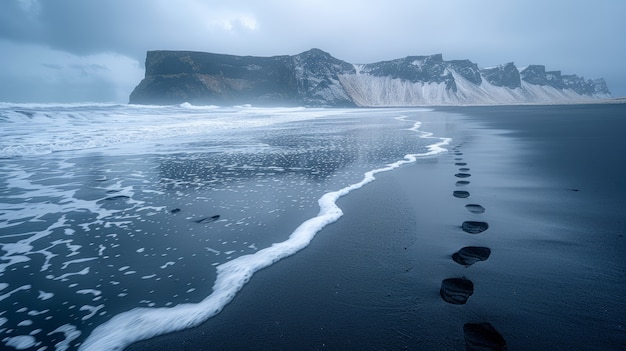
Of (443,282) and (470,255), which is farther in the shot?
(470,255)

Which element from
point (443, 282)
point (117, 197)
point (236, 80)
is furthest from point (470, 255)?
point (236, 80)

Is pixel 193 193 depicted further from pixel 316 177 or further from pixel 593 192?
pixel 593 192

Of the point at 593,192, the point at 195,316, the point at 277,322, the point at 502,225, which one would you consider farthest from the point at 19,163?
the point at 593,192

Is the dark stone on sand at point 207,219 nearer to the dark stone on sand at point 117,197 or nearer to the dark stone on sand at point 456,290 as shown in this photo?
the dark stone on sand at point 117,197

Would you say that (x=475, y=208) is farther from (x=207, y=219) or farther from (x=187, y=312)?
(x=187, y=312)

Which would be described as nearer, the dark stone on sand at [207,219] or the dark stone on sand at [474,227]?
the dark stone on sand at [474,227]

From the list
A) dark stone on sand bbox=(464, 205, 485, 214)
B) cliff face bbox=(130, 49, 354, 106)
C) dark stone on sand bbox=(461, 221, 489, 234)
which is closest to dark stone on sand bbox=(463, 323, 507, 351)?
dark stone on sand bbox=(461, 221, 489, 234)

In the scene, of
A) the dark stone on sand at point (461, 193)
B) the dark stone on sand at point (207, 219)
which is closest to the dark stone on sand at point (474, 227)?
the dark stone on sand at point (461, 193)
